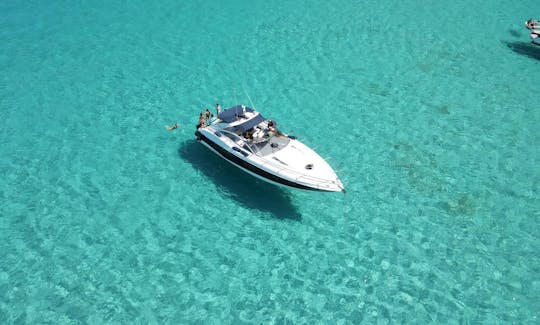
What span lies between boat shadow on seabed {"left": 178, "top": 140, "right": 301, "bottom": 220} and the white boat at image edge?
2.92 ft

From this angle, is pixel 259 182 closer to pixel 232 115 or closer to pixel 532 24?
pixel 232 115

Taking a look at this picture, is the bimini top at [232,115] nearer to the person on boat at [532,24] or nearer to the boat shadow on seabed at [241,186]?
the boat shadow on seabed at [241,186]

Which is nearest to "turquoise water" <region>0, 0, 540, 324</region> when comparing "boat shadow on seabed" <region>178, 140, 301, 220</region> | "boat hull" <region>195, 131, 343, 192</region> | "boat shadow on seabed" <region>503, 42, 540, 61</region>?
"boat shadow on seabed" <region>178, 140, 301, 220</region>

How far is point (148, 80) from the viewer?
101 feet

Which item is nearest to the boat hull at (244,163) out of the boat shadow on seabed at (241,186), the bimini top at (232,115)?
the boat shadow on seabed at (241,186)

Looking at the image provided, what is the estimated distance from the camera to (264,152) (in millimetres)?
21875

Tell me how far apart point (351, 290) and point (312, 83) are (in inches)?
686

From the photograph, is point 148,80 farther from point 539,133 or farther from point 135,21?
point 539,133

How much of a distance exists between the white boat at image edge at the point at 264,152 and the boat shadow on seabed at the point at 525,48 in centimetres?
2613

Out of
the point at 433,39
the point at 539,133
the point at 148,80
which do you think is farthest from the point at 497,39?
the point at 148,80

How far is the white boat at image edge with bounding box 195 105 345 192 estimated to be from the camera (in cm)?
2039

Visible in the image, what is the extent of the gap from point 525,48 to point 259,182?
30.0 metres

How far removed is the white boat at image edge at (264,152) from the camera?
20.4 metres

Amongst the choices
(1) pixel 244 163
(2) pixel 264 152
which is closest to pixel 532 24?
(2) pixel 264 152
